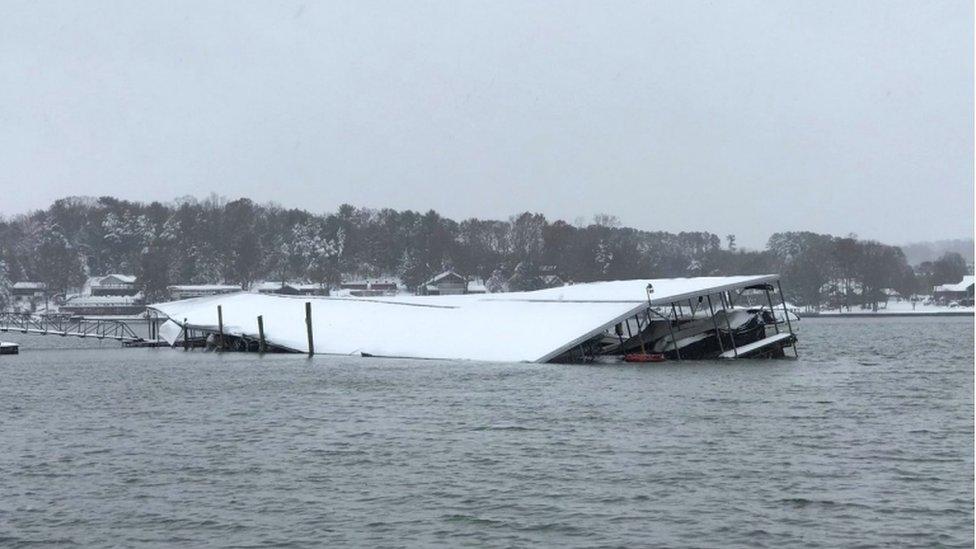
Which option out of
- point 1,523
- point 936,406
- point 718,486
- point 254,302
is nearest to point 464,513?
point 718,486

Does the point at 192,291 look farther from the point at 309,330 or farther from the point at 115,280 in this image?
the point at 309,330

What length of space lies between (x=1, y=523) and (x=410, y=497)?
7.17 m

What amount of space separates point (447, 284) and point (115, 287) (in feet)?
157

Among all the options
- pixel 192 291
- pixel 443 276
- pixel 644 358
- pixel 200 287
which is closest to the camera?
pixel 644 358

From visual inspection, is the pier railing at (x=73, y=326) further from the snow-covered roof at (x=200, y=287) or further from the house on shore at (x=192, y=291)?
the snow-covered roof at (x=200, y=287)

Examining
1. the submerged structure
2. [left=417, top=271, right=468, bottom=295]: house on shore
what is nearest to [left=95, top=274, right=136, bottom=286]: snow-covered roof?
[left=417, top=271, right=468, bottom=295]: house on shore

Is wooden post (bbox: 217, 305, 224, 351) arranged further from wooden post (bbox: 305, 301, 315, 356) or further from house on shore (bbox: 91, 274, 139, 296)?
house on shore (bbox: 91, 274, 139, 296)

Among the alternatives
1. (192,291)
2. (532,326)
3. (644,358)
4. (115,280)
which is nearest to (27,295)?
(115,280)

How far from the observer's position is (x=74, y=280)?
187875 millimetres

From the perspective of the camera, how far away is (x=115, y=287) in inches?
6890

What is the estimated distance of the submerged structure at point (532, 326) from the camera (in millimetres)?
53125

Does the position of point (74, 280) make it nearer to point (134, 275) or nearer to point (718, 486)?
point (134, 275)

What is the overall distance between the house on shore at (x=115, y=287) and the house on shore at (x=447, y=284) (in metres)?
42.5

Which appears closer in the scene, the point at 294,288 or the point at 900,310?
the point at 294,288
